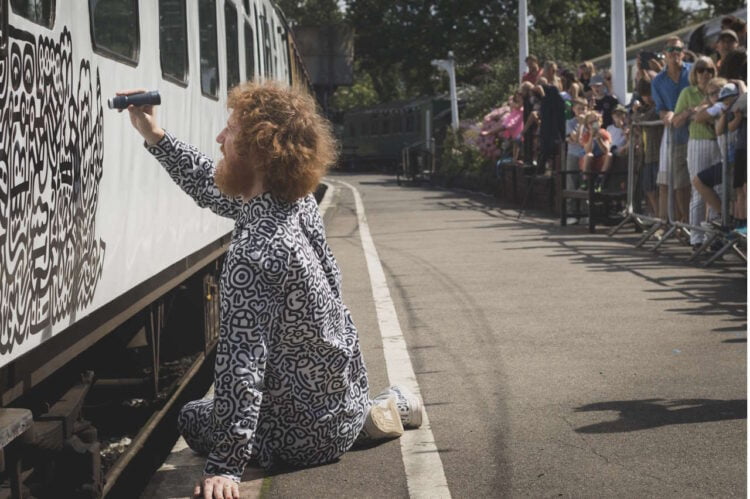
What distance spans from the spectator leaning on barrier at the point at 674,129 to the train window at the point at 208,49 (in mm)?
6284

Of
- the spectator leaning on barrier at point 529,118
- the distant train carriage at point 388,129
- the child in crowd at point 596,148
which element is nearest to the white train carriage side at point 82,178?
the child in crowd at point 596,148

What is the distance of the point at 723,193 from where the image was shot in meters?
12.1

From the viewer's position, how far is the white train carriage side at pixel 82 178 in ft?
13.4

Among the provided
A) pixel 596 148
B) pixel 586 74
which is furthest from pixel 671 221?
pixel 586 74

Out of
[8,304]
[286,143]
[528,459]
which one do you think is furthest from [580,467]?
[8,304]

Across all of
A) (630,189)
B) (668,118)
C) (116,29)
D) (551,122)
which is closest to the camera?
(116,29)

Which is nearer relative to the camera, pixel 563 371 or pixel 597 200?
pixel 563 371

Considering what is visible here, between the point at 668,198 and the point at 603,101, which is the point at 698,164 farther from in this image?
the point at 603,101

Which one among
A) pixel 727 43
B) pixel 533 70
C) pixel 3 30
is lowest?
pixel 3 30

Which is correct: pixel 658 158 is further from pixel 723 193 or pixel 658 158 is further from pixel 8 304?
pixel 8 304

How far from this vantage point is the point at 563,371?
7.21 metres

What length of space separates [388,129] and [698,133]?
52727mm

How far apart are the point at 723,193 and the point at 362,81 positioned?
9498cm

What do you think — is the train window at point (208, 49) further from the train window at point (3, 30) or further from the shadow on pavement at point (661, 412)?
the train window at point (3, 30)
